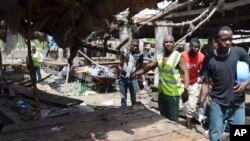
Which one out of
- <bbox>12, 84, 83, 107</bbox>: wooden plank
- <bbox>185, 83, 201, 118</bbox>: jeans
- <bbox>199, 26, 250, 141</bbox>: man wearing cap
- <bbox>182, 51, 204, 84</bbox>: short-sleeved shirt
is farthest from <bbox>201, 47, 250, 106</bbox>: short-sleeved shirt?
<bbox>12, 84, 83, 107</bbox>: wooden plank

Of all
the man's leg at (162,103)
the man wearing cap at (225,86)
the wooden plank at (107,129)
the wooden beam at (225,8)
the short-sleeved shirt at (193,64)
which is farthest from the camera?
the wooden beam at (225,8)

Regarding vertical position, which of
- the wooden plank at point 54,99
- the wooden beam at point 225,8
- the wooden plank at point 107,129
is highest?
the wooden beam at point 225,8

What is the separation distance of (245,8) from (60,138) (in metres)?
9.23

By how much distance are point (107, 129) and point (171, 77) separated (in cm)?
205

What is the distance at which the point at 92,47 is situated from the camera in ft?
17.8

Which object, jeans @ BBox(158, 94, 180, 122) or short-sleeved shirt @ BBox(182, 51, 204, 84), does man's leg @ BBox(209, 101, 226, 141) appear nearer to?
jeans @ BBox(158, 94, 180, 122)

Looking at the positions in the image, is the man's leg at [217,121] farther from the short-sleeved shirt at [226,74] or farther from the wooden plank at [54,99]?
the wooden plank at [54,99]

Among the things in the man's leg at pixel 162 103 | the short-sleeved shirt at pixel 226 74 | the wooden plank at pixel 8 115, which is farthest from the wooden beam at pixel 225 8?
the wooden plank at pixel 8 115

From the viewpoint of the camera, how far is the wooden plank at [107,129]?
4.19 m

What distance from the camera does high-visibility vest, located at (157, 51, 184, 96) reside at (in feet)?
20.2

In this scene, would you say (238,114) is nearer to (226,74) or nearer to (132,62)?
(226,74)

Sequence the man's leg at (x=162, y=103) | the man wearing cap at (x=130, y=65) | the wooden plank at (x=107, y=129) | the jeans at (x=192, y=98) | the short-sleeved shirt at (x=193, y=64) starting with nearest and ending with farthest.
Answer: the wooden plank at (x=107, y=129)
the man's leg at (x=162, y=103)
the short-sleeved shirt at (x=193, y=64)
the jeans at (x=192, y=98)
the man wearing cap at (x=130, y=65)

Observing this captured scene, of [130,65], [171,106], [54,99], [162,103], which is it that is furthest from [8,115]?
[130,65]

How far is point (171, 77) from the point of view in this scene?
20.4 feet
